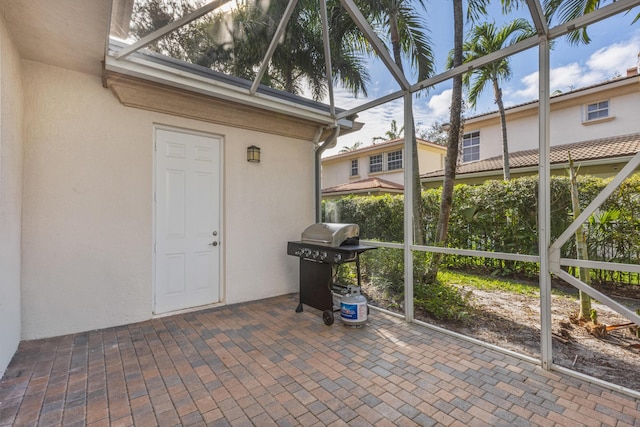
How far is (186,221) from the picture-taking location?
13.8ft

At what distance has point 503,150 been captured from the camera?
515cm

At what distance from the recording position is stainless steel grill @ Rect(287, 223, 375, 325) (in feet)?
12.0

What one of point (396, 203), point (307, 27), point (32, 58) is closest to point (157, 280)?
point (32, 58)

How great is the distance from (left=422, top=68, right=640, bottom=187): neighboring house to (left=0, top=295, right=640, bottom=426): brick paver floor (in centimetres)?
304

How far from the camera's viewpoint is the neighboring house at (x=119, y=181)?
109 inches

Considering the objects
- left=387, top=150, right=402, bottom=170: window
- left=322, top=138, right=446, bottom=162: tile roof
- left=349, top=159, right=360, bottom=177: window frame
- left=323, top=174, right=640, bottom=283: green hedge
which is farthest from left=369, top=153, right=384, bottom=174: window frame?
left=323, top=174, right=640, bottom=283: green hedge

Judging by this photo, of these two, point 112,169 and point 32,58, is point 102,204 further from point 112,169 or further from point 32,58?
point 32,58

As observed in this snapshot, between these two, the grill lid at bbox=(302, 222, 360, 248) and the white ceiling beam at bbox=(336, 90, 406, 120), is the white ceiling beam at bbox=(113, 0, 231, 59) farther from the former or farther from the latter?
the grill lid at bbox=(302, 222, 360, 248)

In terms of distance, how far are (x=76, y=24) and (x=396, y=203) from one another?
554 cm

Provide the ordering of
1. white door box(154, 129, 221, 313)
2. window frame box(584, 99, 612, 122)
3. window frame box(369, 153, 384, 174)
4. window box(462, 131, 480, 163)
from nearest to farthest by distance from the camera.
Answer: white door box(154, 129, 221, 313), window frame box(584, 99, 612, 122), window box(462, 131, 480, 163), window frame box(369, 153, 384, 174)

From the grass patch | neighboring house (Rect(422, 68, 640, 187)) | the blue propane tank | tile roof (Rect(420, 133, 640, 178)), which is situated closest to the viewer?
the blue propane tank

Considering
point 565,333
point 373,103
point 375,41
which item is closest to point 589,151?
point 565,333

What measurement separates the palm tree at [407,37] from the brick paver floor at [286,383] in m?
2.43

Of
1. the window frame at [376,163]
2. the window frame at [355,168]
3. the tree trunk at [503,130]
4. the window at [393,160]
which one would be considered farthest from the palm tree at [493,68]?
the window frame at [355,168]
